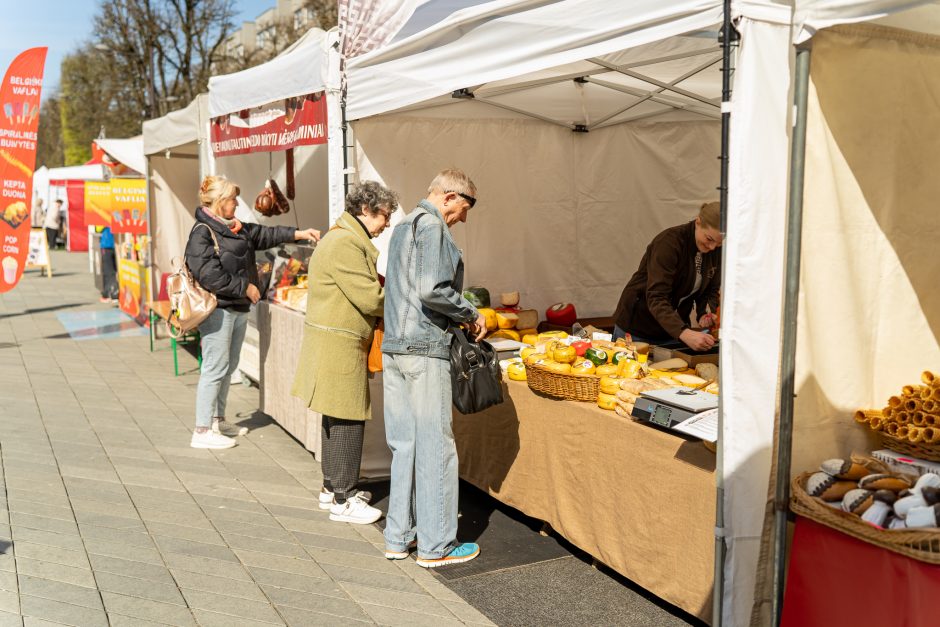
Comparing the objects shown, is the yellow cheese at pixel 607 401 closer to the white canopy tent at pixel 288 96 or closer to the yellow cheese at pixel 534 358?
the yellow cheese at pixel 534 358

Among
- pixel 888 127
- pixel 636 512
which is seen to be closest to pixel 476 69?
pixel 888 127

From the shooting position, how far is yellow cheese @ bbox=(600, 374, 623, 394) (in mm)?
3748

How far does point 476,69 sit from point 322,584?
2358 millimetres

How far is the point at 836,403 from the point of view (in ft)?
10.0

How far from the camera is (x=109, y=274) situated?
591 inches

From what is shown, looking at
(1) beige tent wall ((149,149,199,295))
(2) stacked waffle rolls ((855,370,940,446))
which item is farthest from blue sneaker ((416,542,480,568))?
(1) beige tent wall ((149,149,199,295))

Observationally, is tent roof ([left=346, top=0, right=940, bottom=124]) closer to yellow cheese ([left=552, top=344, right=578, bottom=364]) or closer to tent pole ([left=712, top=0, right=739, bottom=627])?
tent pole ([left=712, top=0, right=739, bottom=627])

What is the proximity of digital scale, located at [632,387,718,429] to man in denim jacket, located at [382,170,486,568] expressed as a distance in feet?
2.81

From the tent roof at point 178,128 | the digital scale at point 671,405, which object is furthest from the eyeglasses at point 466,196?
the tent roof at point 178,128

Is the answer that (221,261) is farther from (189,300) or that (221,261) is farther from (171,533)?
(171,533)

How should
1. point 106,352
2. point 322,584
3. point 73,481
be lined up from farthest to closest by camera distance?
point 106,352, point 73,481, point 322,584

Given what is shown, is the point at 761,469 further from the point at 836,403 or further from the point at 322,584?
the point at 322,584

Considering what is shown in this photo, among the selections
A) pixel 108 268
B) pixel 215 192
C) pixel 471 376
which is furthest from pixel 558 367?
pixel 108 268

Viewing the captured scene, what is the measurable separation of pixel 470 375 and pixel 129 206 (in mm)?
9193
